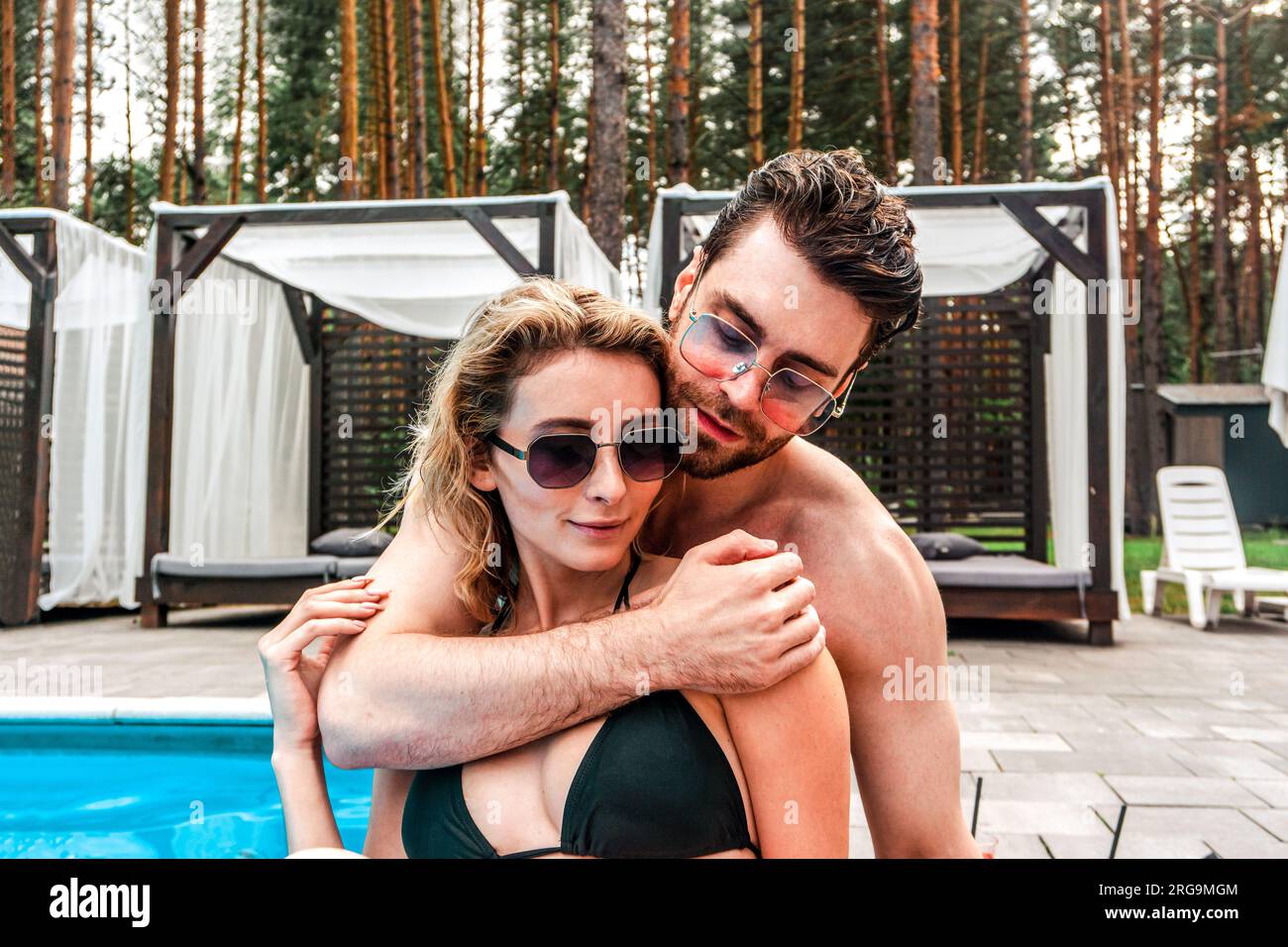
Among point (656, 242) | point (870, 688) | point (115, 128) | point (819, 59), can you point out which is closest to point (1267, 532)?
point (819, 59)

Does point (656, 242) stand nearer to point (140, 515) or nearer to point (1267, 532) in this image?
point (140, 515)

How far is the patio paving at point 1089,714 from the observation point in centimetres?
305

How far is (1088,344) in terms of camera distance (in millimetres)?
6848

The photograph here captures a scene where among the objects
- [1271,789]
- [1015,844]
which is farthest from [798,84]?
[1015,844]

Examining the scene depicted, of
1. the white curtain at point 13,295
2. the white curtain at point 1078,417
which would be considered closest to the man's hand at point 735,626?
the white curtain at point 1078,417

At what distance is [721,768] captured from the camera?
1.12 meters

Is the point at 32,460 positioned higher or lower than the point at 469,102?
lower

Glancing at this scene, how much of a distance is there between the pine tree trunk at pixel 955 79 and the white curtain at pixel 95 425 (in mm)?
12500

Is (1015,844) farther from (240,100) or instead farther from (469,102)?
(469,102)

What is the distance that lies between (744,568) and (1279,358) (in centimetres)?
674

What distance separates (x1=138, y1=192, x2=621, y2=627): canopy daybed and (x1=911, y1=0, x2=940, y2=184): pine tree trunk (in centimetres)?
312

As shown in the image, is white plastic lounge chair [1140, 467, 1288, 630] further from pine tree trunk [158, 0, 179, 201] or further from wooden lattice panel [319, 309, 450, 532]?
pine tree trunk [158, 0, 179, 201]

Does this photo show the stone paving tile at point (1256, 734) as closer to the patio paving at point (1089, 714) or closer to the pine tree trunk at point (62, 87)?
the patio paving at point (1089, 714)

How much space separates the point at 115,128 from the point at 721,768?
1895 cm
